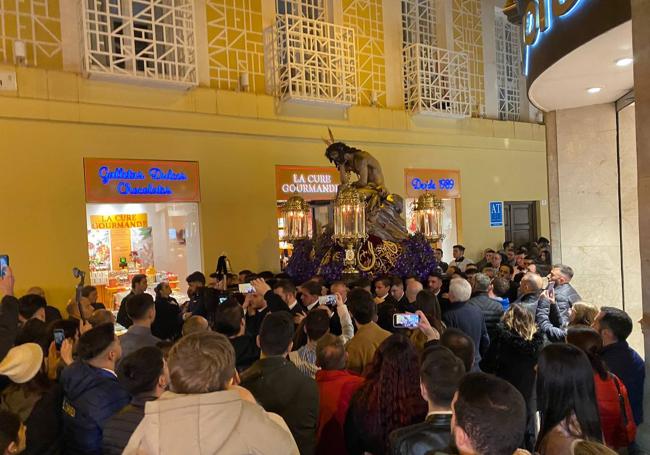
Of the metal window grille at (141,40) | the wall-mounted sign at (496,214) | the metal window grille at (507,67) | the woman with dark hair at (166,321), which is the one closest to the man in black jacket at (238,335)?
the woman with dark hair at (166,321)

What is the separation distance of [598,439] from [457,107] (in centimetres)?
1324

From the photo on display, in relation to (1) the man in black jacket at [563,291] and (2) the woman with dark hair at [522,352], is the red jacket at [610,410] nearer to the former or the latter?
(2) the woman with dark hair at [522,352]

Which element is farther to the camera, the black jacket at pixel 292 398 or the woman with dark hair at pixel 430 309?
the woman with dark hair at pixel 430 309

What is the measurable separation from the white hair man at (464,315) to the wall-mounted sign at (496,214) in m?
11.8

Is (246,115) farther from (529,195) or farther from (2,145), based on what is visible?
(529,195)

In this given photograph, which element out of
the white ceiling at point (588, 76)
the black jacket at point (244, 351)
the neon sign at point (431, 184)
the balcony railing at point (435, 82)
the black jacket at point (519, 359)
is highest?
the balcony railing at point (435, 82)

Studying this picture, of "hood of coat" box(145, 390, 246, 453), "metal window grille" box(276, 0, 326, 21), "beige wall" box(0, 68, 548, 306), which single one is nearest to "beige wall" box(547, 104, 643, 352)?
"hood of coat" box(145, 390, 246, 453)

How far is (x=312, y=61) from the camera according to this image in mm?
12281

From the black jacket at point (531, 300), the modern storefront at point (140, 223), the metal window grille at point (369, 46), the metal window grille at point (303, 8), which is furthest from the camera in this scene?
the metal window grille at point (369, 46)

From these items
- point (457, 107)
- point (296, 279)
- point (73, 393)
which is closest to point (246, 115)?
point (296, 279)

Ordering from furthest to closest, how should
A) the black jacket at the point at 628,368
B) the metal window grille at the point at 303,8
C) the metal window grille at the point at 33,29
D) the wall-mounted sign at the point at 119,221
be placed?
1. the metal window grille at the point at 303,8
2. the wall-mounted sign at the point at 119,221
3. the metal window grille at the point at 33,29
4. the black jacket at the point at 628,368

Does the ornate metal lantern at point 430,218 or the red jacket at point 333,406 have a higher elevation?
the ornate metal lantern at point 430,218

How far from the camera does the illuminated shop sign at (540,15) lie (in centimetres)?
481

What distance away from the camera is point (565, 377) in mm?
2562
